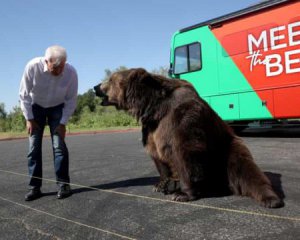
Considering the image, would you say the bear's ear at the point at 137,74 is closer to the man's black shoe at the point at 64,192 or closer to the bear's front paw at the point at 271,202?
the man's black shoe at the point at 64,192

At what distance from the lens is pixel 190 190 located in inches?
162

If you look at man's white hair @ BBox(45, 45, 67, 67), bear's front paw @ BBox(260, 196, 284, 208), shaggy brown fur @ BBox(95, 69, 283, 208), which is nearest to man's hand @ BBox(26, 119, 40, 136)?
man's white hair @ BBox(45, 45, 67, 67)

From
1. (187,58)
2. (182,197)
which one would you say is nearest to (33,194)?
(182,197)

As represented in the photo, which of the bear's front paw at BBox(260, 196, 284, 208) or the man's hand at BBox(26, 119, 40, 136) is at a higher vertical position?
the man's hand at BBox(26, 119, 40, 136)

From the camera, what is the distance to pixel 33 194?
4.83 metres

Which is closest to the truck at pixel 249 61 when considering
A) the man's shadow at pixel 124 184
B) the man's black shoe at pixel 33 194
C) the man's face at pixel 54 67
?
the man's shadow at pixel 124 184

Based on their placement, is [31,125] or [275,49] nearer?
[31,125]

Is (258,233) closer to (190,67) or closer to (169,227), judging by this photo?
(169,227)

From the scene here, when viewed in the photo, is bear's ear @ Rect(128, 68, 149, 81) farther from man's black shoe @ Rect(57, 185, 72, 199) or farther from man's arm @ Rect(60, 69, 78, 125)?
man's black shoe @ Rect(57, 185, 72, 199)

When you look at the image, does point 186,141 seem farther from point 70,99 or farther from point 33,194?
point 33,194

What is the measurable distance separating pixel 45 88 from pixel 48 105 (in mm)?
248

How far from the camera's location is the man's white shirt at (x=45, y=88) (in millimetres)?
4648

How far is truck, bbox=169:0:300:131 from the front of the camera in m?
9.79

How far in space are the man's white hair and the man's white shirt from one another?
0.18 meters
